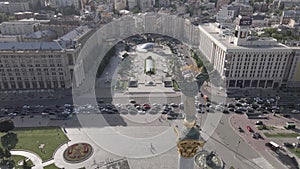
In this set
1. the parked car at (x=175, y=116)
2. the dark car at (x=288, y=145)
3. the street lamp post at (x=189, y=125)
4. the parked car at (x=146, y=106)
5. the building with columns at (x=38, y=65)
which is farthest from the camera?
the building with columns at (x=38, y=65)

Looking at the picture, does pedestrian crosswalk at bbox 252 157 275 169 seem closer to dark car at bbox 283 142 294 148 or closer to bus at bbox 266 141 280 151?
bus at bbox 266 141 280 151

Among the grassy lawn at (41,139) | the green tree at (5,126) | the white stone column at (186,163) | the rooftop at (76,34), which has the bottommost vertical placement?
the grassy lawn at (41,139)

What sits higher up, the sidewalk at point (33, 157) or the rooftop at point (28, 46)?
the rooftop at point (28, 46)

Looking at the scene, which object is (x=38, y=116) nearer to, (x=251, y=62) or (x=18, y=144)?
(x=18, y=144)

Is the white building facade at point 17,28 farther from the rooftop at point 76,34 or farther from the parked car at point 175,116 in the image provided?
the parked car at point 175,116

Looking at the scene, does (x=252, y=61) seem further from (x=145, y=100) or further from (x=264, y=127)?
(x=145, y=100)

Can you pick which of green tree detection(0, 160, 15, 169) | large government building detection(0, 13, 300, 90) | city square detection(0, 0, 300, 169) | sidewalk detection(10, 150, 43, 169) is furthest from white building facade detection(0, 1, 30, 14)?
green tree detection(0, 160, 15, 169)

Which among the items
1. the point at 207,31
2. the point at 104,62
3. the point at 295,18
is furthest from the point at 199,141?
the point at 295,18

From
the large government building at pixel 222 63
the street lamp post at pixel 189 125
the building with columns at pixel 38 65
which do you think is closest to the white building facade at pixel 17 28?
the large government building at pixel 222 63
